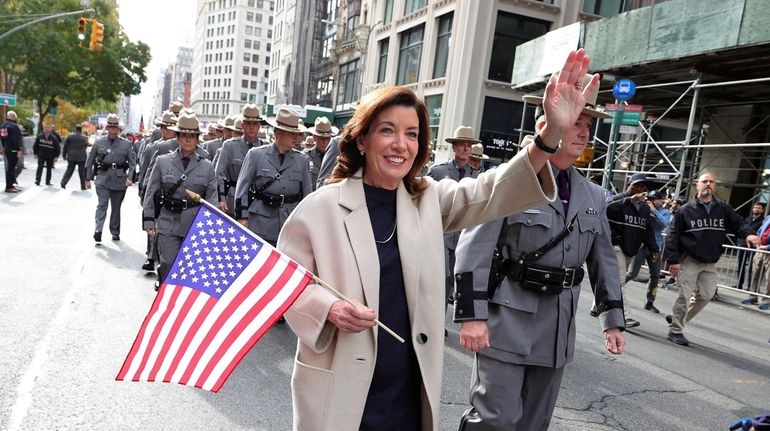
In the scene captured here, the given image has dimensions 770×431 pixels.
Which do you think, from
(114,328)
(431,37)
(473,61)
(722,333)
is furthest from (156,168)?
(431,37)

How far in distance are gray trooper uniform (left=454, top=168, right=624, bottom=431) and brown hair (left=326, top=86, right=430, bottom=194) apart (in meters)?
0.89

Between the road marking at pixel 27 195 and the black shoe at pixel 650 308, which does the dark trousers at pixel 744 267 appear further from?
the road marking at pixel 27 195

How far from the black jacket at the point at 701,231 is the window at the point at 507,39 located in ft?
74.3

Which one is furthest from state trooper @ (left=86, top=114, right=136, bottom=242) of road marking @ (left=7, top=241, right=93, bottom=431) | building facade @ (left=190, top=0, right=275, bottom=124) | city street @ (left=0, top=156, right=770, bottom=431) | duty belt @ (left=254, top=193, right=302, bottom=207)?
building facade @ (left=190, top=0, right=275, bottom=124)

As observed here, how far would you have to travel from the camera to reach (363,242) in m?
2.18

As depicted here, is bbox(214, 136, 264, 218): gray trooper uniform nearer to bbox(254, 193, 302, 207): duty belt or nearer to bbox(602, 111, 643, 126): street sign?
bbox(254, 193, 302, 207): duty belt

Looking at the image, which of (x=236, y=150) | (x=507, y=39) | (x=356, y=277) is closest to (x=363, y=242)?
(x=356, y=277)

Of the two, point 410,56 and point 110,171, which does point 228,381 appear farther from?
point 410,56

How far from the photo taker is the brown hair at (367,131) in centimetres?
226

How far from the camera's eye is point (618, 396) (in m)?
5.41

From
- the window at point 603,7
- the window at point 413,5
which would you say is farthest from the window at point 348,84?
the window at point 603,7

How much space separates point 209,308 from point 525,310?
167 cm

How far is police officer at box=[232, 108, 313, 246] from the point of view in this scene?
22.0 ft

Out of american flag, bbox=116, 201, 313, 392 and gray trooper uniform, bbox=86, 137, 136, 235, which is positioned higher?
american flag, bbox=116, 201, 313, 392
